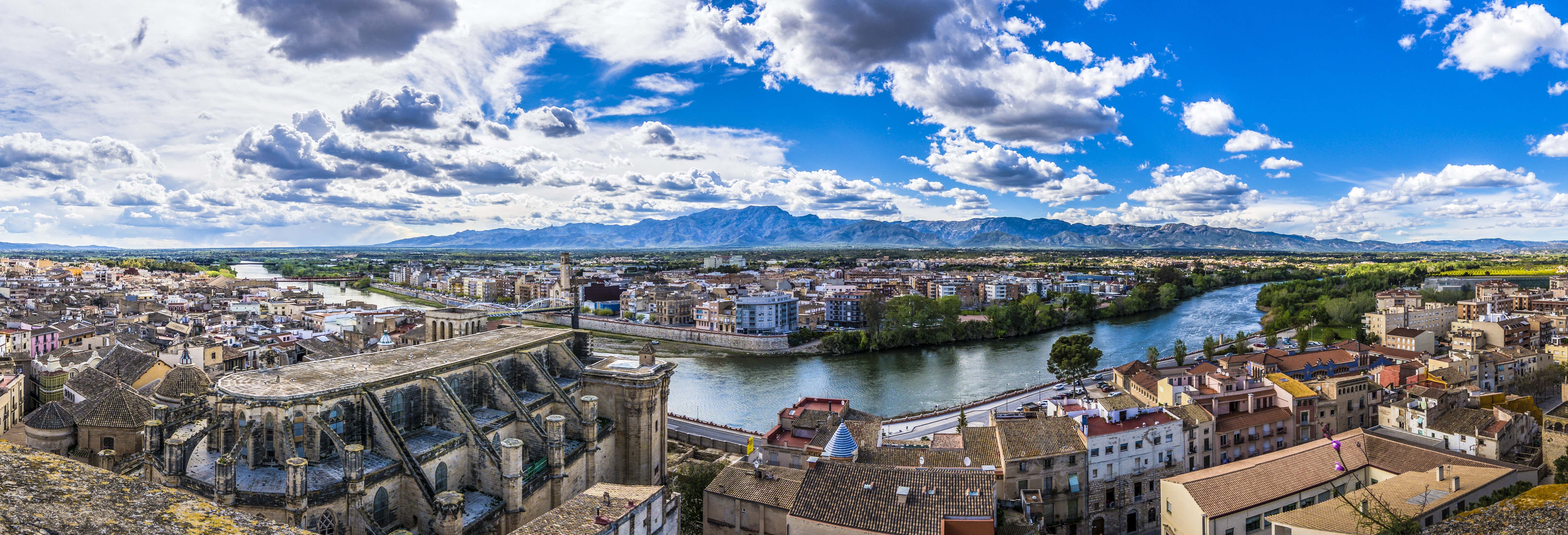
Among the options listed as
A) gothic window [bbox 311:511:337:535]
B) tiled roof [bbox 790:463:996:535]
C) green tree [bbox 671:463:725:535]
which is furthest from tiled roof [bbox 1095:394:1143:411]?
gothic window [bbox 311:511:337:535]

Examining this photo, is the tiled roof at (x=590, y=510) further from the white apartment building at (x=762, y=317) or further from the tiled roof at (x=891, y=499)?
the white apartment building at (x=762, y=317)

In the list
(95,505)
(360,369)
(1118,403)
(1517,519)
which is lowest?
(1118,403)

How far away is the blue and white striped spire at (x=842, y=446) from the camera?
16.5 meters

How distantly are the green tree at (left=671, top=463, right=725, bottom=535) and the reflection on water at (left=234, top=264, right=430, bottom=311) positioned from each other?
159 ft

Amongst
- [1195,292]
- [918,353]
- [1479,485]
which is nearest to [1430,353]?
[918,353]

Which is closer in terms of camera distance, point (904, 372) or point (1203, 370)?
point (1203, 370)

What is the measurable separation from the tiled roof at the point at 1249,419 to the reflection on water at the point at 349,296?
56221mm

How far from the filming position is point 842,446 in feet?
54.4

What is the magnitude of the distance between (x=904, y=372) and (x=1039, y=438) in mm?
24519

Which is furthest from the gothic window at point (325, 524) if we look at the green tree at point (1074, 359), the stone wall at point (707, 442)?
A: the green tree at point (1074, 359)

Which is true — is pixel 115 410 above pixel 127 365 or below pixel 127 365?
below

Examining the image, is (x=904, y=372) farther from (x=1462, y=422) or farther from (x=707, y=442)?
(x=1462, y=422)

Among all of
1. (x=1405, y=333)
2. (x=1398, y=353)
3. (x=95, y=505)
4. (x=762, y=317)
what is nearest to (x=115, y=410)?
(x=95, y=505)

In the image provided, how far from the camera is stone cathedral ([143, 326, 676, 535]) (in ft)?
39.3
